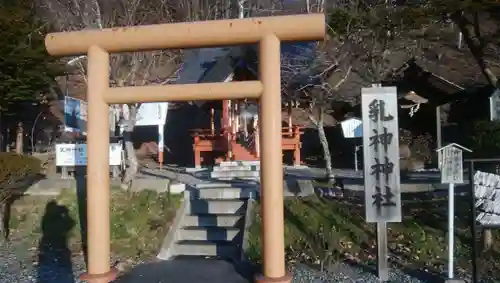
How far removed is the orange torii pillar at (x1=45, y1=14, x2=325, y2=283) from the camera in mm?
3877

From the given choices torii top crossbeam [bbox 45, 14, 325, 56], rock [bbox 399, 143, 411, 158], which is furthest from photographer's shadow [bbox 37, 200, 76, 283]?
rock [bbox 399, 143, 411, 158]

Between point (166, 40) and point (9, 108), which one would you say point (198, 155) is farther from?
point (166, 40)

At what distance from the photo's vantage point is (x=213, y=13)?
666 inches

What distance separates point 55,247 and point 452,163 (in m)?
6.55

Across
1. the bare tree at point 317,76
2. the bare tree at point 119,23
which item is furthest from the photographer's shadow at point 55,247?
the bare tree at point 317,76

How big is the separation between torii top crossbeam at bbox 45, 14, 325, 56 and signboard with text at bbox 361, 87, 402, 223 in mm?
2374

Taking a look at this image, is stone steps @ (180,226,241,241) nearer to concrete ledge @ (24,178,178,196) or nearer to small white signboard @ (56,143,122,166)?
concrete ledge @ (24,178,178,196)

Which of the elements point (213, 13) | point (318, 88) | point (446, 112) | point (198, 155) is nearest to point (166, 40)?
point (318, 88)

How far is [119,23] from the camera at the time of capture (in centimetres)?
1280

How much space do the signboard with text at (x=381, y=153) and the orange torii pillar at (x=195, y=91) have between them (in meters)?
2.40

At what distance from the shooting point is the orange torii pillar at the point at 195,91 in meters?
3.88

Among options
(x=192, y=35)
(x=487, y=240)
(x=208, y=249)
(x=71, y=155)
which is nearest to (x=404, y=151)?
(x=487, y=240)

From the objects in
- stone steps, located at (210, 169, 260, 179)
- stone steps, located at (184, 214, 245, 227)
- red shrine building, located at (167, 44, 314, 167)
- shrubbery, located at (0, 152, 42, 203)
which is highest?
red shrine building, located at (167, 44, 314, 167)

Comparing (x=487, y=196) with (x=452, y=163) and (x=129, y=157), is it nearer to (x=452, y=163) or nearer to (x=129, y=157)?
(x=452, y=163)
